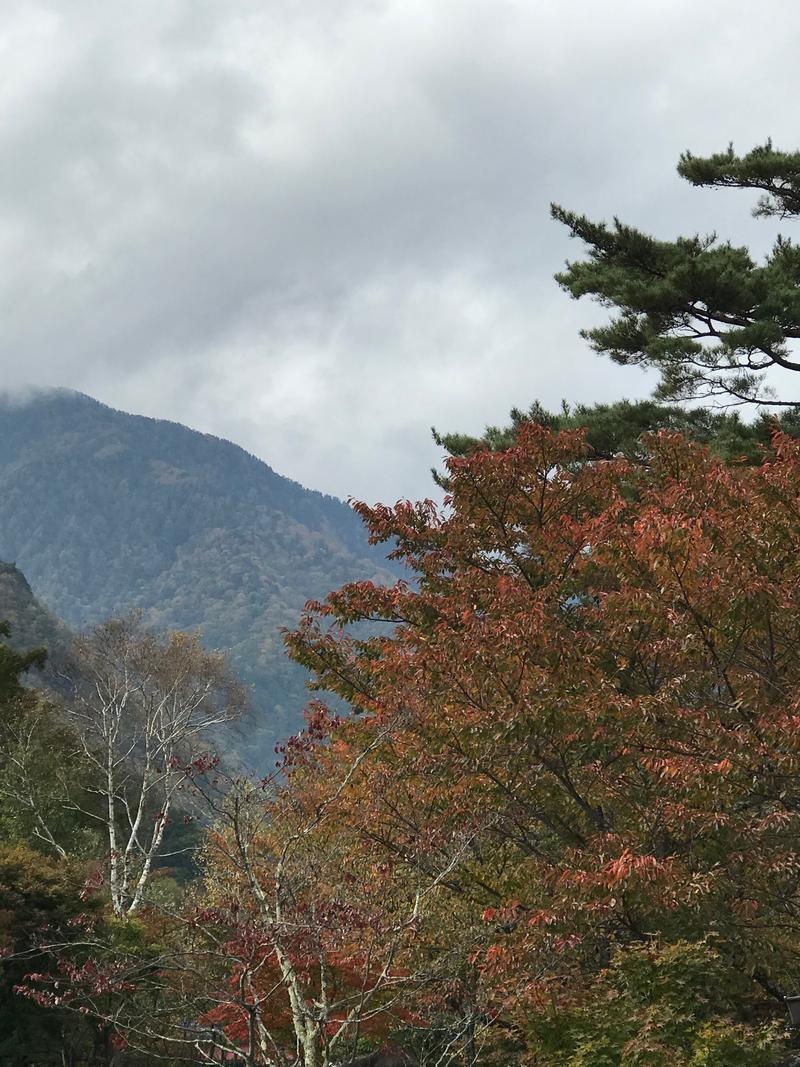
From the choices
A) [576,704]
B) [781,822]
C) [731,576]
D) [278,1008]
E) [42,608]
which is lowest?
[278,1008]

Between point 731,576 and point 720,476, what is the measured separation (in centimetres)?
154

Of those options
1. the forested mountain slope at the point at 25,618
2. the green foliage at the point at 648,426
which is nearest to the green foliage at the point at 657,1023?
the green foliage at the point at 648,426

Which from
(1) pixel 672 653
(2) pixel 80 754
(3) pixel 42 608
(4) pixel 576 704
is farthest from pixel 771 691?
(3) pixel 42 608

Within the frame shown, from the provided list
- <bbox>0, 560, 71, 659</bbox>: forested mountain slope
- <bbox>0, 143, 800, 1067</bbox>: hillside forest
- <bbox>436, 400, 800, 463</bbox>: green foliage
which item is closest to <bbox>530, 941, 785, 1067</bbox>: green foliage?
<bbox>0, 143, 800, 1067</bbox>: hillside forest

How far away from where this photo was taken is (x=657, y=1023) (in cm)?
951

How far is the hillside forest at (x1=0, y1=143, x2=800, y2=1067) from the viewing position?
9.45 metres

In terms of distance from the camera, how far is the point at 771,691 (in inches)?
415

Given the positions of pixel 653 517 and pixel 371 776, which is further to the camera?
pixel 371 776

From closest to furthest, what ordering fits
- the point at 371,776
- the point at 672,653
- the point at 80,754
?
the point at 672,653
the point at 371,776
the point at 80,754

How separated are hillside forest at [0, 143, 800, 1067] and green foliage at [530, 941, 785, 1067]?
1.3 inches

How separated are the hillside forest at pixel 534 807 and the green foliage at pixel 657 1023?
3cm

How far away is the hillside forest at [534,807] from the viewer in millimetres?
9453

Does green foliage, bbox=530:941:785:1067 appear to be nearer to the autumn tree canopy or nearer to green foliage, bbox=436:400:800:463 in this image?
the autumn tree canopy

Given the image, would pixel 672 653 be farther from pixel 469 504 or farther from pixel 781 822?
pixel 469 504
